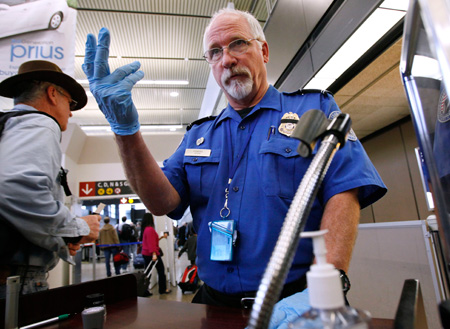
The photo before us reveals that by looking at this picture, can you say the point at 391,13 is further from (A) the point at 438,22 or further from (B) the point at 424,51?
(A) the point at 438,22

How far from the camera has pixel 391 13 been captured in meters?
2.33

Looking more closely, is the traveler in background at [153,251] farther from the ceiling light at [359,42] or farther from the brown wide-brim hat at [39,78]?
the brown wide-brim hat at [39,78]

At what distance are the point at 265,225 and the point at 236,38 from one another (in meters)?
0.76

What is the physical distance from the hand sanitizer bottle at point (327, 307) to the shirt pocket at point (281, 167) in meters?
0.69

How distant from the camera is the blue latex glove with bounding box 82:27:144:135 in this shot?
0.82 meters

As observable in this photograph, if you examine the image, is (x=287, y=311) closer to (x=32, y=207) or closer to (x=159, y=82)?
(x=32, y=207)

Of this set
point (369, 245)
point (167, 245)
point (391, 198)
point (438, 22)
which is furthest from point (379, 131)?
point (438, 22)

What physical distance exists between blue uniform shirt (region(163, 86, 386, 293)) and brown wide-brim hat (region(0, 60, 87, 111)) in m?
0.83

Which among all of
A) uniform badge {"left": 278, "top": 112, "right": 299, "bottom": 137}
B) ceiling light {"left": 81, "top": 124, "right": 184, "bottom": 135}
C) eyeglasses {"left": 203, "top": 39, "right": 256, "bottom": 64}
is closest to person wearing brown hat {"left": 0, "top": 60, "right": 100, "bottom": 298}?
eyeglasses {"left": 203, "top": 39, "right": 256, "bottom": 64}

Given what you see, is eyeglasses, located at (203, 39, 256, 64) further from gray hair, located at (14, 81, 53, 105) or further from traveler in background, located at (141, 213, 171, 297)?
traveler in background, located at (141, 213, 171, 297)

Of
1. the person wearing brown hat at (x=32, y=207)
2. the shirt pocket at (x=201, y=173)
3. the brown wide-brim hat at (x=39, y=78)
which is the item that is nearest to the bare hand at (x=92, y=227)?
the person wearing brown hat at (x=32, y=207)

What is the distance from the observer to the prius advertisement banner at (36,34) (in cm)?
225

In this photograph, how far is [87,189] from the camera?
785cm

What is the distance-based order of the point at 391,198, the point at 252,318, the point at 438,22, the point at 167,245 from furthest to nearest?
the point at 167,245, the point at 391,198, the point at 438,22, the point at 252,318
